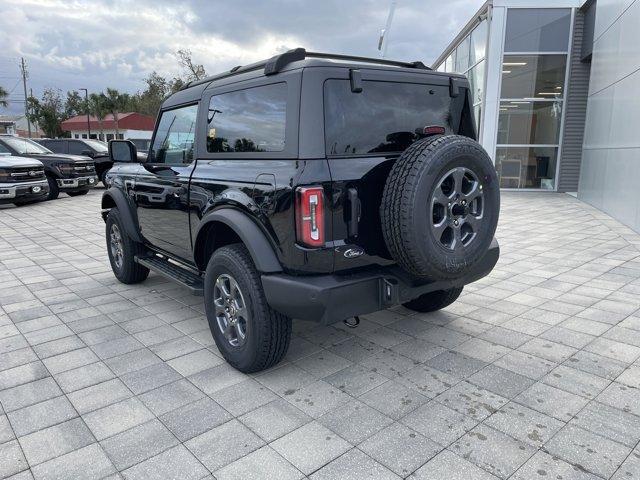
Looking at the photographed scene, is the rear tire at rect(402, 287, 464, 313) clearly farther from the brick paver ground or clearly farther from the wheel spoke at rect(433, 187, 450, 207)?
the wheel spoke at rect(433, 187, 450, 207)

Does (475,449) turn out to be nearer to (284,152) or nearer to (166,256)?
(284,152)

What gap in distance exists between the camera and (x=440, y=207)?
288cm

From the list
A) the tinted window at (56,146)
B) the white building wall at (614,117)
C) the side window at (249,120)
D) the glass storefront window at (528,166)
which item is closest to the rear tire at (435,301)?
the side window at (249,120)

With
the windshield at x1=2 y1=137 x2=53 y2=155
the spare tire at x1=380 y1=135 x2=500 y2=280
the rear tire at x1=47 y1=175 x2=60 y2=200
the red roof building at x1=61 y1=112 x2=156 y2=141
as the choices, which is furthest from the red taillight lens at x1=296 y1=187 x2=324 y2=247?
the red roof building at x1=61 y1=112 x2=156 y2=141

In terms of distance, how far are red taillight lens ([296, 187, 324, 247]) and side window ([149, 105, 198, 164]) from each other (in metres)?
1.58

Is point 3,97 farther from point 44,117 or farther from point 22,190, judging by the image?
point 22,190

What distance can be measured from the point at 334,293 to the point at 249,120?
137cm

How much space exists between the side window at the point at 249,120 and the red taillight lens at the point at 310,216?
430 millimetres

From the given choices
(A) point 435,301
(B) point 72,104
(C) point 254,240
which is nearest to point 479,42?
(A) point 435,301

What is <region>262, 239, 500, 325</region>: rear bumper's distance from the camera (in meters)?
2.71

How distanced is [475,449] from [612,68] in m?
10.8

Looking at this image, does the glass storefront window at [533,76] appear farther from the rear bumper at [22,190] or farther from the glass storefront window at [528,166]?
the rear bumper at [22,190]

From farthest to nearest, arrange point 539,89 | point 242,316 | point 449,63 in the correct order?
point 449,63
point 539,89
point 242,316

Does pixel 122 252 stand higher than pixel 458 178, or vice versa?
pixel 458 178
